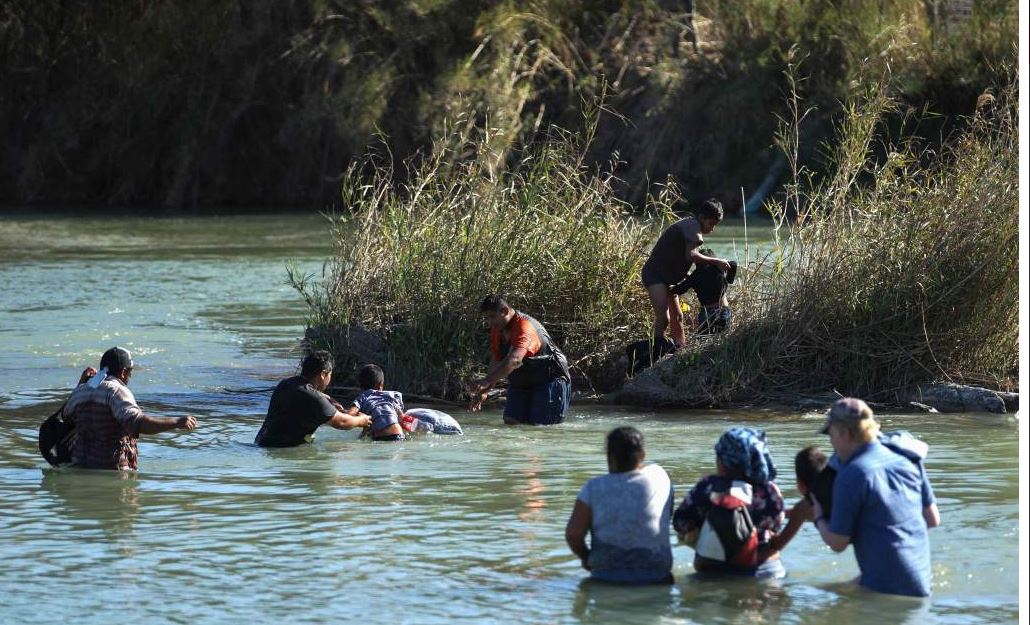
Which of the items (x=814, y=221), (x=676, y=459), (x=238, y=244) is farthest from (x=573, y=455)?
(x=238, y=244)

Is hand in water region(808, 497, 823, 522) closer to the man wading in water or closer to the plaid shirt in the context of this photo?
the man wading in water

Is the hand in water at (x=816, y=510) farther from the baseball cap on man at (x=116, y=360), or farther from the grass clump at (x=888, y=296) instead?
the grass clump at (x=888, y=296)

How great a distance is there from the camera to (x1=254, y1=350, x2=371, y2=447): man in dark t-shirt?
12266 millimetres

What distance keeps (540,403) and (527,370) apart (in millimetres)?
280

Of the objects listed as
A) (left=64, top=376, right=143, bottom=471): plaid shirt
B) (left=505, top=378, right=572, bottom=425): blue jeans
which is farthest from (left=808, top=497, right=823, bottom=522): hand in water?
(left=505, top=378, right=572, bottom=425): blue jeans

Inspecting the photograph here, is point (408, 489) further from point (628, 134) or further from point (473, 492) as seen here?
point (628, 134)

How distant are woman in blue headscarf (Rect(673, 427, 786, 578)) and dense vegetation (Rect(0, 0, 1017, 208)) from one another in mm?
23506

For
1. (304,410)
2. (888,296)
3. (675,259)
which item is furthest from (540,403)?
(888,296)

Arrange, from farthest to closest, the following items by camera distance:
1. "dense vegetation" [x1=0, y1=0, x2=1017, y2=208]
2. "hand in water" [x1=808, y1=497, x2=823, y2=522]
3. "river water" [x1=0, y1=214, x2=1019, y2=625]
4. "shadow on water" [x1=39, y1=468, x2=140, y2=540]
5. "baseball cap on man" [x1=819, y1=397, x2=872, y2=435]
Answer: "dense vegetation" [x1=0, y1=0, x2=1017, y2=208], "shadow on water" [x1=39, y1=468, x2=140, y2=540], "river water" [x1=0, y1=214, x2=1019, y2=625], "hand in water" [x1=808, y1=497, x2=823, y2=522], "baseball cap on man" [x1=819, y1=397, x2=872, y2=435]

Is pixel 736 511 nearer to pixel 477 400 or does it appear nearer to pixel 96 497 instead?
A: pixel 96 497

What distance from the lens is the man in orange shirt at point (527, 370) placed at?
44.0ft

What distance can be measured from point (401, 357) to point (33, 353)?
17.7 feet

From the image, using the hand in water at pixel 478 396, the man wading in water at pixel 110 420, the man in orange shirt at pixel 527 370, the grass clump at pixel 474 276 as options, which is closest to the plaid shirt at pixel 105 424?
the man wading in water at pixel 110 420

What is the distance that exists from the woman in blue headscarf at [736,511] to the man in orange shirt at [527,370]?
5156 millimetres
